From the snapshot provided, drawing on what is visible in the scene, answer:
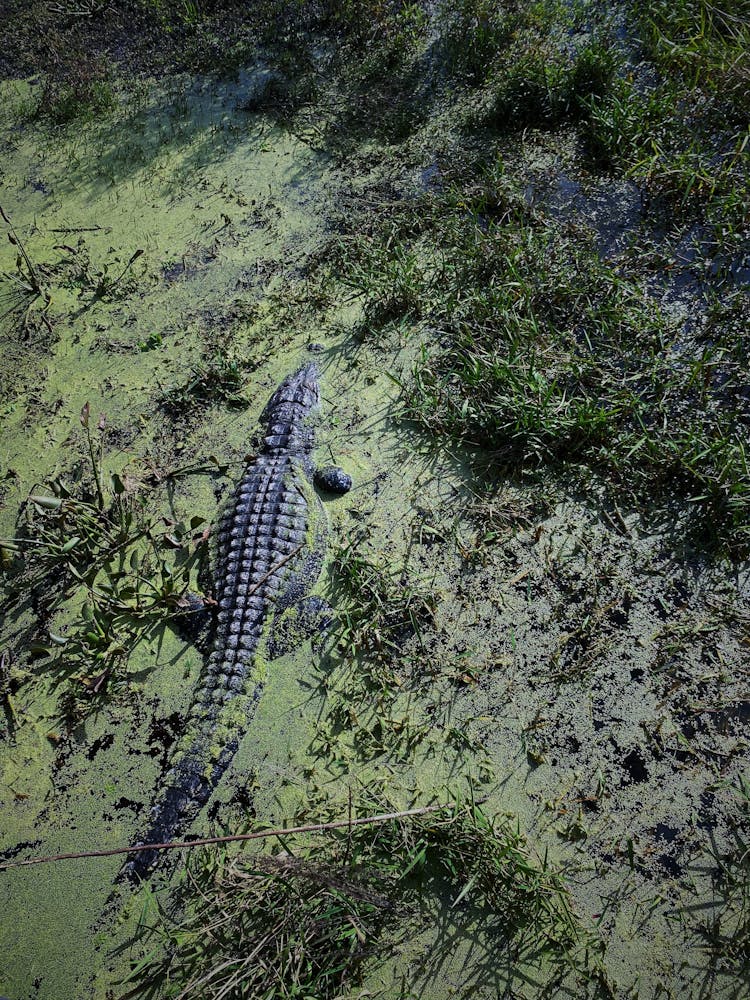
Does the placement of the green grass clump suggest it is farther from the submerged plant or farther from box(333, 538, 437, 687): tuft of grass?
the submerged plant

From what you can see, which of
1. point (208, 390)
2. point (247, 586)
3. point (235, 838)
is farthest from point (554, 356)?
point (235, 838)

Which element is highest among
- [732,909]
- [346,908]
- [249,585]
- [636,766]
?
[249,585]

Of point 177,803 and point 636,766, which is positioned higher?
point 177,803

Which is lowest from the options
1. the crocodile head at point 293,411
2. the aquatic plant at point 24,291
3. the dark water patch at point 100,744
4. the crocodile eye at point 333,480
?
the dark water patch at point 100,744

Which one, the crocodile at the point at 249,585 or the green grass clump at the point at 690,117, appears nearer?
the crocodile at the point at 249,585

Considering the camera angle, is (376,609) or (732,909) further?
(376,609)

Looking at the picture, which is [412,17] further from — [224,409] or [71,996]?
[71,996]

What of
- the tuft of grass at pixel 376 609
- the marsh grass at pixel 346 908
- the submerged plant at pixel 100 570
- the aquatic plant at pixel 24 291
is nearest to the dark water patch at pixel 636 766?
the marsh grass at pixel 346 908

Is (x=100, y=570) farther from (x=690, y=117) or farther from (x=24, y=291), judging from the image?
(x=690, y=117)

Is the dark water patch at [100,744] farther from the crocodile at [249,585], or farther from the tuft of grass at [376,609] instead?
the tuft of grass at [376,609]
